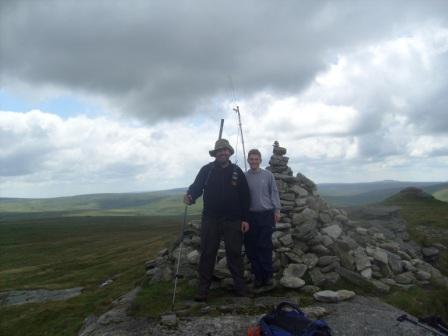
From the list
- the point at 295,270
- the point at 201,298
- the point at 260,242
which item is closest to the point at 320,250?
the point at 295,270

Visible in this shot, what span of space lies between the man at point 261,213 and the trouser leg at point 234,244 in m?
0.70

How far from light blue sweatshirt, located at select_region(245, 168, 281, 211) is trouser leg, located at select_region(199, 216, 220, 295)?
1.39 meters

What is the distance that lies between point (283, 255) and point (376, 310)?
3.78 metres

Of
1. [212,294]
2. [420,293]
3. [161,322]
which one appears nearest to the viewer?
[161,322]

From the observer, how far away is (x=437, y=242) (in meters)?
21.9

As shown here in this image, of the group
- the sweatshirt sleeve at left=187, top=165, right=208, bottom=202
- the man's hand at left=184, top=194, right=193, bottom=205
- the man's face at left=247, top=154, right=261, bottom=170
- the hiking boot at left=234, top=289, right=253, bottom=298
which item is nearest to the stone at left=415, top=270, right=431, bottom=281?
the hiking boot at left=234, top=289, right=253, bottom=298

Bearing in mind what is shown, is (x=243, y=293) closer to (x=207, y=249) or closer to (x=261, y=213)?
(x=207, y=249)

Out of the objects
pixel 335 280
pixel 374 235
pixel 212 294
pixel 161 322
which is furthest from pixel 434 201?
pixel 161 322

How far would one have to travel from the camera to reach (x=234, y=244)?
12.1 m

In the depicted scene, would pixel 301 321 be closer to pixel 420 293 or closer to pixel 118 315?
pixel 118 315

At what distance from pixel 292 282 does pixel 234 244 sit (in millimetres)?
2529

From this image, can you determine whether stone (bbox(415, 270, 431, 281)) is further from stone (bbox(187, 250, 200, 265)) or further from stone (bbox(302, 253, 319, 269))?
stone (bbox(187, 250, 200, 265))

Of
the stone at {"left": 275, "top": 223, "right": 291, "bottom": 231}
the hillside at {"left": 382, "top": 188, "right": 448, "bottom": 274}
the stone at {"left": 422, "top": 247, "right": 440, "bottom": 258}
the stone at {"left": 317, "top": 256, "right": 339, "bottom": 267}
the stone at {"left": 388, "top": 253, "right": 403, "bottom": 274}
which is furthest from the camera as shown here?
the hillside at {"left": 382, "top": 188, "right": 448, "bottom": 274}

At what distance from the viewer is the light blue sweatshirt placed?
1260 cm
